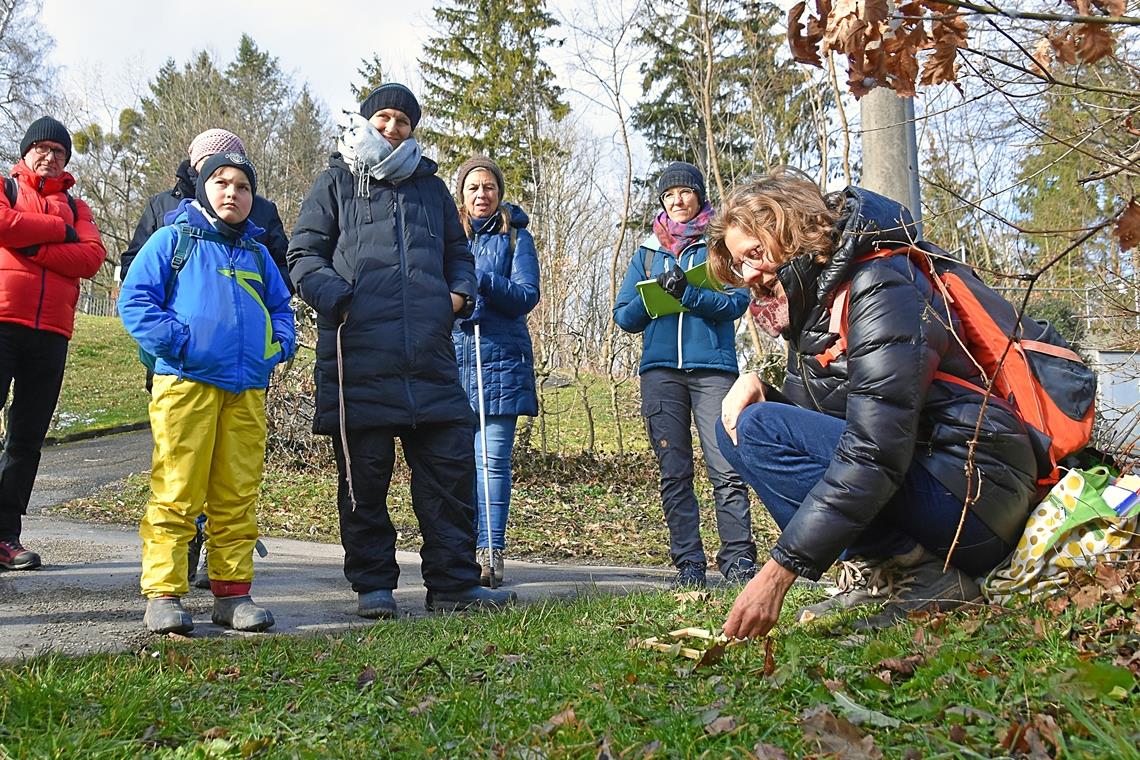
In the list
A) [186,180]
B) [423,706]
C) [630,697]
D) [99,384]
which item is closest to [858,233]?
[630,697]

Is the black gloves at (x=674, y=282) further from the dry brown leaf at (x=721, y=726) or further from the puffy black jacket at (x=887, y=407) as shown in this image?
the dry brown leaf at (x=721, y=726)

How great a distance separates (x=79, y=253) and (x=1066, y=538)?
16.8 ft

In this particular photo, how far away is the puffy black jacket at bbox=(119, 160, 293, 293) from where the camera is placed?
5.27m

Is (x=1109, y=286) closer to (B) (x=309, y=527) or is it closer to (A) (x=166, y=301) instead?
(A) (x=166, y=301)

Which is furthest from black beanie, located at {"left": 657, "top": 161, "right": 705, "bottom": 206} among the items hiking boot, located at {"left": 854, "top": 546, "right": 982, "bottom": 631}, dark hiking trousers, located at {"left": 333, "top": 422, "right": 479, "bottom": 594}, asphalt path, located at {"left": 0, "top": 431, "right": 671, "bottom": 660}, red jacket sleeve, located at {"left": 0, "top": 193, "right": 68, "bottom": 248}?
red jacket sleeve, located at {"left": 0, "top": 193, "right": 68, "bottom": 248}

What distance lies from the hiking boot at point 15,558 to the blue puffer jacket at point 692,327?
343 centimetres

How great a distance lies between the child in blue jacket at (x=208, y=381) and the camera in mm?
3941

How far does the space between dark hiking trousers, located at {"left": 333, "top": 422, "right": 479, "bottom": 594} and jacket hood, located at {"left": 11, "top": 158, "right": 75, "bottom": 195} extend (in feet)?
7.84

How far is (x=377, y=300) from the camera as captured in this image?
15.2 ft

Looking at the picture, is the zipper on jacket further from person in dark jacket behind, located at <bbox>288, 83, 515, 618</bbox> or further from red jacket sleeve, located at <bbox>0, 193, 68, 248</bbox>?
red jacket sleeve, located at <bbox>0, 193, 68, 248</bbox>

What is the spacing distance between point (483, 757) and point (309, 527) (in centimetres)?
642

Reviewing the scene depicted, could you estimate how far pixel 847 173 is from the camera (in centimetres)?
781

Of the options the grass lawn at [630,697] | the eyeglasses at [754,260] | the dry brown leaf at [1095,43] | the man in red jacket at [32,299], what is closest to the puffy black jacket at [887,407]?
the eyeglasses at [754,260]

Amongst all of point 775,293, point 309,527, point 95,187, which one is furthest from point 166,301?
point 95,187
